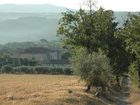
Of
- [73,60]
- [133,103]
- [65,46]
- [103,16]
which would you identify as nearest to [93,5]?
[103,16]

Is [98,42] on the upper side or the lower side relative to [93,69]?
upper

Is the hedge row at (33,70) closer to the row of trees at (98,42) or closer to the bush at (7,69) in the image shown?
the bush at (7,69)

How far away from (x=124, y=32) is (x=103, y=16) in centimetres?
818

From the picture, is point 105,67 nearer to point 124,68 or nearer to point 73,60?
point 73,60

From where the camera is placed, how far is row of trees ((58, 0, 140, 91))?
52.7 m

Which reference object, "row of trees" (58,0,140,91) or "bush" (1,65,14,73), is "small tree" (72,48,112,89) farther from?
"bush" (1,65,14,73)

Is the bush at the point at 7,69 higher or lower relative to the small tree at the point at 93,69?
lower

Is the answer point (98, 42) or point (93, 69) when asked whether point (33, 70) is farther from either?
point (93, 69)

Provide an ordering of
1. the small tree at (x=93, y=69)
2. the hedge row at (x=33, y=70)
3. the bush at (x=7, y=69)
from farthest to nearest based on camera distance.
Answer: the bush at (x=7, y=69), the hedge row at (x=33, y=70), the small tree at (x=93, y=69)

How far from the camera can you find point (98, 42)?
218 feet

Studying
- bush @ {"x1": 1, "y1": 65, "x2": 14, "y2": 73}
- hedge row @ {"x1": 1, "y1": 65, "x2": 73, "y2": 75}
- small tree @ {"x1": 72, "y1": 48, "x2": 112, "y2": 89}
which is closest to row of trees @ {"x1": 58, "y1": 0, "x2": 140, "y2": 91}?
small tree @ {"x1": 72, "y1": 48, "x2": 112, "y2": 89}

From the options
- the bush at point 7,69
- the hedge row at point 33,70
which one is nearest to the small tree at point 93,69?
the hedge row at point 33,70

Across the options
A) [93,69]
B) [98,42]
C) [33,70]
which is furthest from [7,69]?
[93,69]

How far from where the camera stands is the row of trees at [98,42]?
173ft
